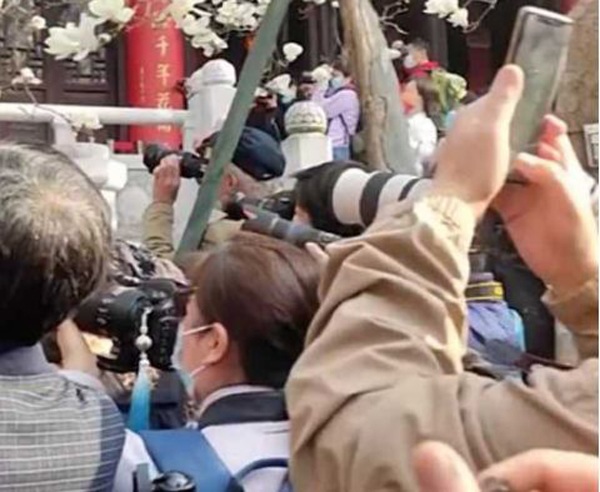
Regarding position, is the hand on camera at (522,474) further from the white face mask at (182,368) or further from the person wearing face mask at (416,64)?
the person wearing face mask at (416,64)

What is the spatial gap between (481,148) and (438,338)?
0.62 ft

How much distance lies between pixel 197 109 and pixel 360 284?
17.1ft

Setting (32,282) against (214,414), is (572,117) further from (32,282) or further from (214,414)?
(32,282)

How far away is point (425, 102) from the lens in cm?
789

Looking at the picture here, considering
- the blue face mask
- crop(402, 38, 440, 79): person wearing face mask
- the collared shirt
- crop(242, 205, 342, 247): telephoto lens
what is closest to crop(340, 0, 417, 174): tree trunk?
crop(242, 205, 342, 247): telephoto lens

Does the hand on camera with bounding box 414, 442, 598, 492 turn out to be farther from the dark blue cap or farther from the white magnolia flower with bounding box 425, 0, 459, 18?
the white magnolia flower with bounding box 425, 0, 459, 18

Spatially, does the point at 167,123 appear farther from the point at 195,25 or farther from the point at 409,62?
the point at 409,62

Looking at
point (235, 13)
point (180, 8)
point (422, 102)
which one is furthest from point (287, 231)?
point (422, 102)

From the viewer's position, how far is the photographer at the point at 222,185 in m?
3.62

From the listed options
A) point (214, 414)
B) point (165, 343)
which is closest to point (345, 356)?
point (214, 414)

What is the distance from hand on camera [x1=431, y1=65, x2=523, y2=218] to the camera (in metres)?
1.33

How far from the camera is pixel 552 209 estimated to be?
4.57 ft

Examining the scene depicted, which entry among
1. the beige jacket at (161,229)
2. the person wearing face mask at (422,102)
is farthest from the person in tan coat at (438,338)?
the person wearing face mask at (422,102)

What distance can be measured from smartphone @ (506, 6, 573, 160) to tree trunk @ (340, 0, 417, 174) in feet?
9.58
